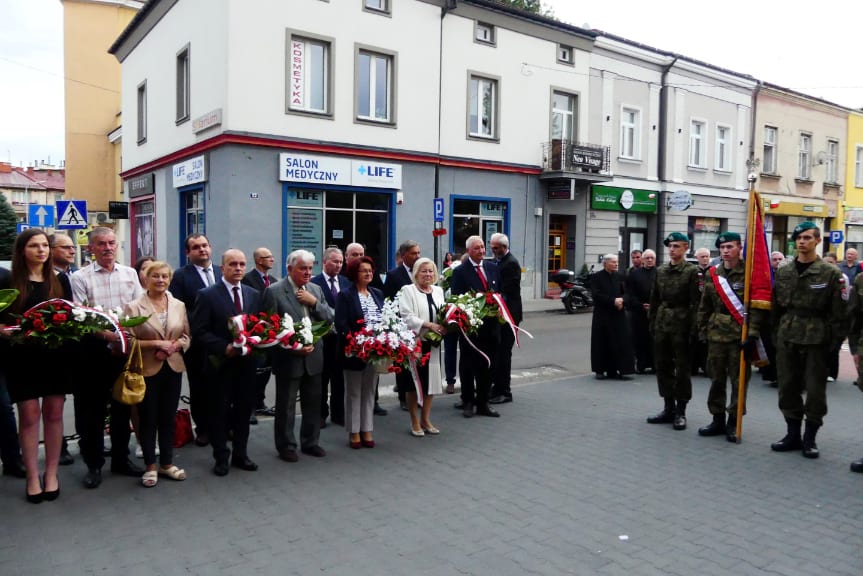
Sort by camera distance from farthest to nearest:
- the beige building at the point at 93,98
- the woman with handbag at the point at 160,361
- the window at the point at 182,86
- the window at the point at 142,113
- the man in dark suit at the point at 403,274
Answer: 1. the beige building at the point at 93,98
2. the window at the point at 142,113
3. the window at the point at 182,86
4. the man in dark suit at the point at 403,274
5. the woman with handbag at the point at 160,361

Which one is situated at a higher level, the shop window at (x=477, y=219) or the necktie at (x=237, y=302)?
the shop window at (x=477, y=219)

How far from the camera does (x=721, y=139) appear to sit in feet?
93.0

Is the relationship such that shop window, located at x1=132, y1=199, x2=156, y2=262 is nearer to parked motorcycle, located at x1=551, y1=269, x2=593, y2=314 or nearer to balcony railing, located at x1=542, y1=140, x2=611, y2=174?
balcony railing, located at x1=542, y1=140, x2=611, y2=174

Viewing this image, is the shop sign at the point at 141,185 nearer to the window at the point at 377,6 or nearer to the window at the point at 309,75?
the window at the point at 309,75

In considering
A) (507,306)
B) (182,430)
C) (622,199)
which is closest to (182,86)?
(622,199)

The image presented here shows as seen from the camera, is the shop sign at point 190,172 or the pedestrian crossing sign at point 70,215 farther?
the shop sign at point 190,172

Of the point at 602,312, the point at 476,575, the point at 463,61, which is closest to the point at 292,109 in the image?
the point at 463,61

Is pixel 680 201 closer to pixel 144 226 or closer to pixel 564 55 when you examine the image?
pixel 564 55

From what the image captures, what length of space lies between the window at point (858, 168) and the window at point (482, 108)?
2362 cm

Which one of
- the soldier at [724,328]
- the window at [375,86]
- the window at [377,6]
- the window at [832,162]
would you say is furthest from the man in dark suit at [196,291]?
the window at [832,162]

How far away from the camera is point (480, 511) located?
4902mm

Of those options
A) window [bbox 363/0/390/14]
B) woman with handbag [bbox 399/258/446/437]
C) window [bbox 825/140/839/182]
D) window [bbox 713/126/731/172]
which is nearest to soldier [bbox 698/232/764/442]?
woman with handbag [bbox 399/258/446/437]

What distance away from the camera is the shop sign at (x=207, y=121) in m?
17.1

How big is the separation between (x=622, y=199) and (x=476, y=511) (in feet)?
70.1
